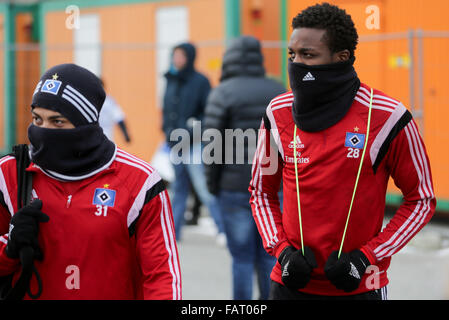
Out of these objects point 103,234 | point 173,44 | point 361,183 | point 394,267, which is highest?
point 173,44

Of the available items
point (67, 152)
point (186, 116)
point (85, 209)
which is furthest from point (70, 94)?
point (186, 116)

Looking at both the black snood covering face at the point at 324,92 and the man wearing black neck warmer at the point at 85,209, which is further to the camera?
the black snood covering face at the point at 324,92

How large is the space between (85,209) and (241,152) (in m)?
2.74

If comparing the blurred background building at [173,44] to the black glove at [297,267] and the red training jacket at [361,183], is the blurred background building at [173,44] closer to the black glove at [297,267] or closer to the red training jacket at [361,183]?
the red training jacket at [361,183]

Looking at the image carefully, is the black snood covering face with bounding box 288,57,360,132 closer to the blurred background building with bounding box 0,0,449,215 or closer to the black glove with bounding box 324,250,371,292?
the black glove with bounding box 324,250,371,292

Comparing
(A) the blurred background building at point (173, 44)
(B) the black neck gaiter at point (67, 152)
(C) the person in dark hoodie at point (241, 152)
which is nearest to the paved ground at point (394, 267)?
(C) the person in dark hoodie at point (241, 152)

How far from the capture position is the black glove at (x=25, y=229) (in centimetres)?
235

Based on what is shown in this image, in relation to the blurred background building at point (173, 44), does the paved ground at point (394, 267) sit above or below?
below

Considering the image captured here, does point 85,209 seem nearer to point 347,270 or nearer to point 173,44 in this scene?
point 347,270

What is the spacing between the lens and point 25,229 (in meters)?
2.35

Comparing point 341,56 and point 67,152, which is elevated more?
point 341,56

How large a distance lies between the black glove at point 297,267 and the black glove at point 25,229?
3.11ft

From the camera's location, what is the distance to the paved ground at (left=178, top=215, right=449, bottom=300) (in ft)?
19.4

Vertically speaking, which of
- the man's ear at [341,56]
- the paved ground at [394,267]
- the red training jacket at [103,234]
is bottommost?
the paved ground at [394,267]
